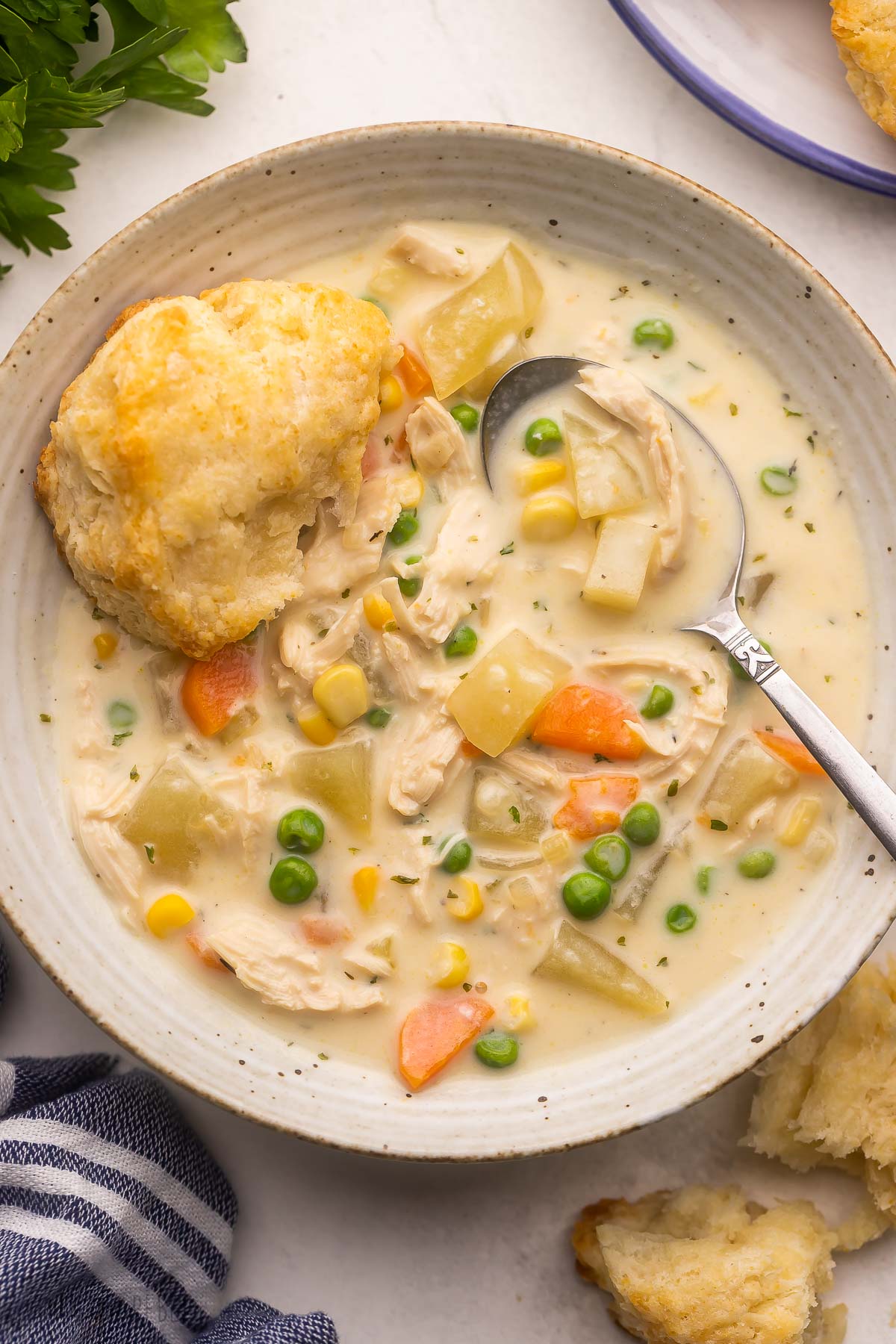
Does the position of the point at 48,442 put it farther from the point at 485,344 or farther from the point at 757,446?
the point at 757,446

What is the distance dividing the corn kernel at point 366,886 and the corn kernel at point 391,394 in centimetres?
144

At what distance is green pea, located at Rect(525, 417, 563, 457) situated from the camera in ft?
11.8

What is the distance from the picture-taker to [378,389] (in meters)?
3.50

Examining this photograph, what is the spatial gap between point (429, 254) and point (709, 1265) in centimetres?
327

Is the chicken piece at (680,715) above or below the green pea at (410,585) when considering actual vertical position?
above

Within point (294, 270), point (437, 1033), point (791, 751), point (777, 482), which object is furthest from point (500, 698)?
point (294, 270)

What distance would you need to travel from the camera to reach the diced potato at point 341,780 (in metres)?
3.51

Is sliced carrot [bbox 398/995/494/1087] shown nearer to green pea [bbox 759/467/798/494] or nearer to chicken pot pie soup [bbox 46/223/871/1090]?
chicken pot pie soup [bbox 46/223/871/1090]

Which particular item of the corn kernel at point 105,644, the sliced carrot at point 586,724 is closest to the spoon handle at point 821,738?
the sliced carrot at point 586,724

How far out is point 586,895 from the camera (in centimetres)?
345

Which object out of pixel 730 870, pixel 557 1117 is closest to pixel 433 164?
pixel 730 870

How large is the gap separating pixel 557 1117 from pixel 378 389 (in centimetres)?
228

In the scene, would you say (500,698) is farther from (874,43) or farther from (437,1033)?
(874,43)

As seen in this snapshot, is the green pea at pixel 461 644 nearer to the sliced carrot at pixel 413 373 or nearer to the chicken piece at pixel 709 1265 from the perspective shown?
the sliced carrot at pixel 413 373
